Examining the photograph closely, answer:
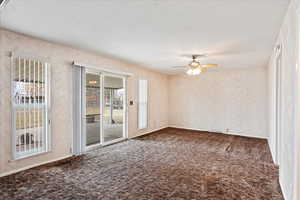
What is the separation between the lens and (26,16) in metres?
2.54

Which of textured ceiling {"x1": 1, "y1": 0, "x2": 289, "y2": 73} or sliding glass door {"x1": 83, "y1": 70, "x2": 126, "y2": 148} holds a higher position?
textured ceiling {"x1": 1, "y1": 0, "x2": 289, "y2": 73}

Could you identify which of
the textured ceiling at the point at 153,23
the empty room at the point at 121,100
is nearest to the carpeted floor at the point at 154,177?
the empty room at the point at 121,100

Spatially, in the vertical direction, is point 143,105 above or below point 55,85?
below

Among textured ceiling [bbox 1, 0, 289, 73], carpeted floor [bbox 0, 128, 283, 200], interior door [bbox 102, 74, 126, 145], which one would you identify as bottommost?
carpeted floor [bbox 0, 128, 283, 200]

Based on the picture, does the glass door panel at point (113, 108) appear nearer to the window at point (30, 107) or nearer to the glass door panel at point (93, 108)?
the glass door panel at point (93, 108)

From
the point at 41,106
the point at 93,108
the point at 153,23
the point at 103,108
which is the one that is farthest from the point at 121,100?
the point at 153,23

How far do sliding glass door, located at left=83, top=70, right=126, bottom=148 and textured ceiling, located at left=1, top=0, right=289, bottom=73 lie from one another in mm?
1123

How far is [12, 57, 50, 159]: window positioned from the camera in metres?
3.20

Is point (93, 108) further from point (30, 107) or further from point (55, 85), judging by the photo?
point (30, 107)

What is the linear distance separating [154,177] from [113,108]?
2890 mm

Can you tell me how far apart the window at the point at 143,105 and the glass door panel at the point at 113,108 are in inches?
38.7

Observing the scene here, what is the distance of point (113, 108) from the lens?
5445 millimetres

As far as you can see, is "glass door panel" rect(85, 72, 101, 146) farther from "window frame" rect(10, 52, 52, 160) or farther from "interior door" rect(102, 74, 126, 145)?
"window frame" rect(10, 52, 52, 160)

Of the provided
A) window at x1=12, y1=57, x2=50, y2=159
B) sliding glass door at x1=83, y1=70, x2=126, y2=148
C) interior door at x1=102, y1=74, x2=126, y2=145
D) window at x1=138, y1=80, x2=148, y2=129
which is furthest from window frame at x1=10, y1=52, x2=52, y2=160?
window at x1=138, y1=80, x2=148, y2=129
